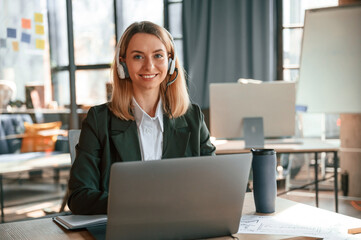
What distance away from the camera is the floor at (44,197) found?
152 inches

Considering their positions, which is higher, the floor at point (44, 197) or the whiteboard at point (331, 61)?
the whiteboard at point (331, 61)

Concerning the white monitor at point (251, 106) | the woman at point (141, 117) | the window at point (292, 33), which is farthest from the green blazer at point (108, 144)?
the window at point (292, 33)

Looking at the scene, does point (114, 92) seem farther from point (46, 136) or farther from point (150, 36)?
point (46, 136)

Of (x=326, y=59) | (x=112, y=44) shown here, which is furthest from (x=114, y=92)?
(x=112, y=44)

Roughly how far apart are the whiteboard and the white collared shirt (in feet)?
8.66

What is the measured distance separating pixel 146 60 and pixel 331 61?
2731 millimetres

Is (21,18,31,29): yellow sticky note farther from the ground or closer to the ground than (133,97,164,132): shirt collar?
farther from the ground

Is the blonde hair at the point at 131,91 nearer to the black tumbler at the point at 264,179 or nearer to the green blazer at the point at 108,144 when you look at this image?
the green blazer at the point at 108,144

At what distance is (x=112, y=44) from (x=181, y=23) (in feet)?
2.55

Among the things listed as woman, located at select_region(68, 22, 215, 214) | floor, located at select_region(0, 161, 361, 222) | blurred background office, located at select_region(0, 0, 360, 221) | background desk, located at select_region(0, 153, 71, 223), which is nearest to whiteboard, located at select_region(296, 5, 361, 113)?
blurred background office, located at select_region(0, 0, 360, 221)

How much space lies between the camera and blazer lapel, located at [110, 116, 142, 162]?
148cm

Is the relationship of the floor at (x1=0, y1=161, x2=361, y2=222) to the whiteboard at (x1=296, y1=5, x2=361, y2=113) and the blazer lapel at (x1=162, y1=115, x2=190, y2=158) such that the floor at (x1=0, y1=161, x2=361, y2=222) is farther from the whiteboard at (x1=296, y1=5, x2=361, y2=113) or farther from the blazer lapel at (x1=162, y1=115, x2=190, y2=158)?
the blazer lapel at (x1=162, y1=115, x2=190, y2=158)

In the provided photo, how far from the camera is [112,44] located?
4.89m

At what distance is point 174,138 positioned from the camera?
1.54 metres
